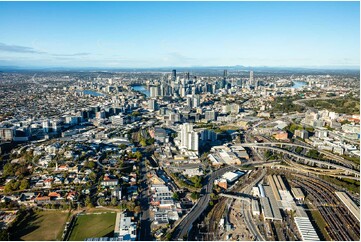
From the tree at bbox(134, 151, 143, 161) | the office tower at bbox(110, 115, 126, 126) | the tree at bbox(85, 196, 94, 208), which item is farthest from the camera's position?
the office tower at bbox(110, 115, 126, 126)

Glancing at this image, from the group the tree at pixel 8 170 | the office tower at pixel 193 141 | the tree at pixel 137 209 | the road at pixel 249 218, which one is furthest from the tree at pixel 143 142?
the tree at pixel 137 209

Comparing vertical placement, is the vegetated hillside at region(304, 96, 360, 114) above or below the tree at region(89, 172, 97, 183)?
above

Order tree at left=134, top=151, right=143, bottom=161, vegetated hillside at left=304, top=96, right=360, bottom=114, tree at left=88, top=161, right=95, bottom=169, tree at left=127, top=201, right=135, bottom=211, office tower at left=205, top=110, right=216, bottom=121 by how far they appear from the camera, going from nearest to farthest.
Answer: tree at left=127, top=201, right=135, bottom=211 → tree at left=88, top=161, right=95, bottom=169 → tree at left=134, top=151, right=143, bottom=161 → office tower at left=205, top=110, right=216, bottom=121 → vegetated hillside at left=304, top=96, right=360, bottom=114

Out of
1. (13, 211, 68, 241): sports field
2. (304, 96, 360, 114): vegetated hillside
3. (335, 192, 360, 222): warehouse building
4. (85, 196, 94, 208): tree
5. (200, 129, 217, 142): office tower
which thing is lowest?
(13, 211, 68, 241): sports field

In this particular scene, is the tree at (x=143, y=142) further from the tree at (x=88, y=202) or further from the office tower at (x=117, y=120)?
the tree at (x=88, y=202)

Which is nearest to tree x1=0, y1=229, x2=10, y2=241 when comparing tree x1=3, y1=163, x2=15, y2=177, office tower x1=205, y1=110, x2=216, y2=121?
tree x1=3, y1=163, x2=15, y2=177

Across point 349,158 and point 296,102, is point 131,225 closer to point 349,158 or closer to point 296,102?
point 349,158

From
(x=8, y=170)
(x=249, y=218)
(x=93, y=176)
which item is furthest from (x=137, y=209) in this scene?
(x=8, y=170)

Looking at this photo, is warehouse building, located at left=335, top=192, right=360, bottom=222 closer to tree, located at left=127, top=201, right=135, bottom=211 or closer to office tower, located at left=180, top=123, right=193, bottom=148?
tree, located at left=127, top=201, right=135, bottom=211
